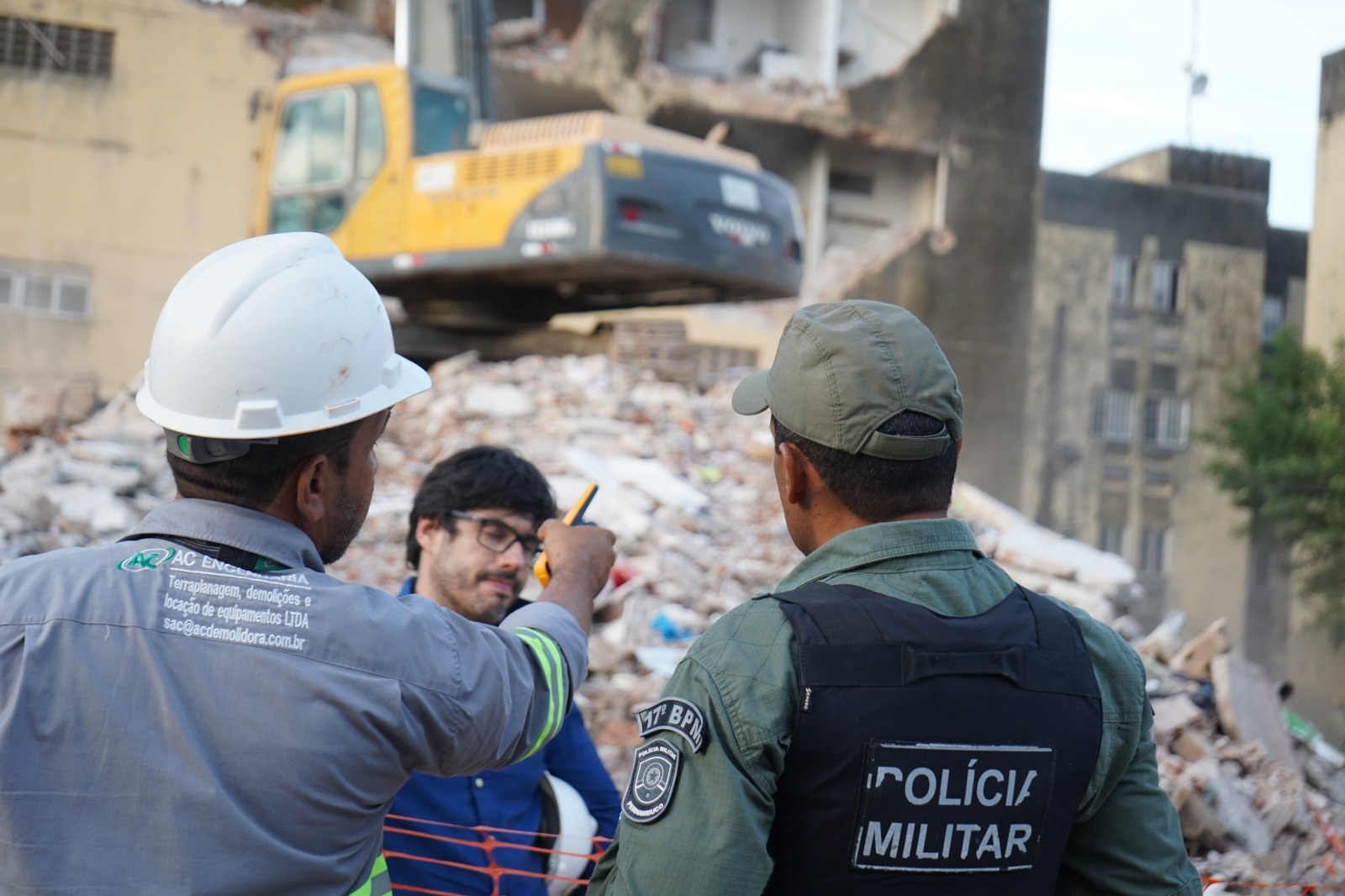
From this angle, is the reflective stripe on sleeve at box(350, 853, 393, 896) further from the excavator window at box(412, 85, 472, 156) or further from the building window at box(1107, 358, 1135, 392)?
the building window at box(1107, 358, 1135, 392)

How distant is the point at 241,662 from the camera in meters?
1.34

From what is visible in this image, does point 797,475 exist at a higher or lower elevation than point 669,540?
higher

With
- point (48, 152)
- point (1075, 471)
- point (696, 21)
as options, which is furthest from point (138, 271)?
point (1075, 471)

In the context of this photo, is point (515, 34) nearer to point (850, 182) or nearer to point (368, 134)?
point (850, 182)

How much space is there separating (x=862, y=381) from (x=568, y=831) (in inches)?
60.8

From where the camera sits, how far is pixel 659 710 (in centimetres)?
141

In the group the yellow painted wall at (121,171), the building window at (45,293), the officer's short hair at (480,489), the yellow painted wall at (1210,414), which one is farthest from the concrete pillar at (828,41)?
the officer's short hair at (480,489)

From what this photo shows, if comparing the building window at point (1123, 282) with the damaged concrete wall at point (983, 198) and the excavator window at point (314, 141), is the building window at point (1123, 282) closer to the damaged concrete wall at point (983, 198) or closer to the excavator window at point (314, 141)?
the damaged concrete wall at point (983, 198)

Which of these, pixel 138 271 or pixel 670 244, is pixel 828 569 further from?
pixel 138 271

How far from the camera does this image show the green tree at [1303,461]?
17234 millimetres

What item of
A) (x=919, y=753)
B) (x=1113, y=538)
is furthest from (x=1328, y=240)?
(x=919, y=753)

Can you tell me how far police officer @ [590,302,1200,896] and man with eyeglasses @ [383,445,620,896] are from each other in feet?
3.53

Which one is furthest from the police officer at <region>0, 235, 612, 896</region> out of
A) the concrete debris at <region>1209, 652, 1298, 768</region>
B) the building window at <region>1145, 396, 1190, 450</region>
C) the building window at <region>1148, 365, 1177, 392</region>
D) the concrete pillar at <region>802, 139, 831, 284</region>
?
the building window at <region>1148, 365, 1177, 392</region>

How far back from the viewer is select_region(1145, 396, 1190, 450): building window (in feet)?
91.6
